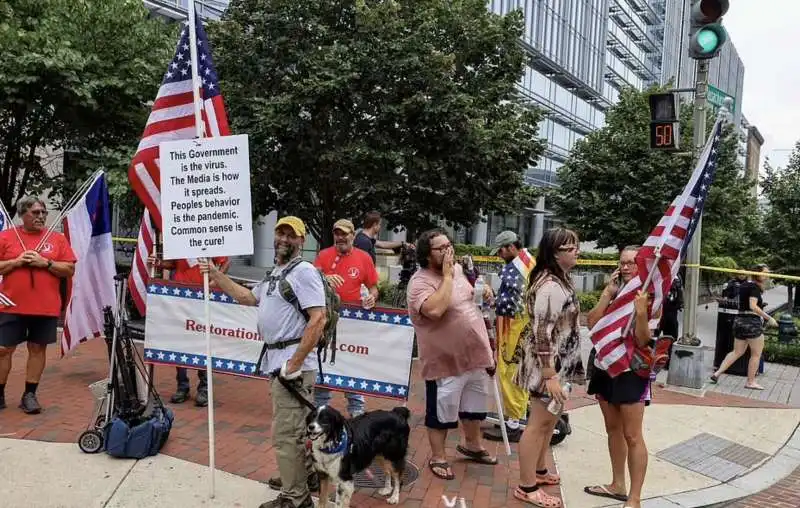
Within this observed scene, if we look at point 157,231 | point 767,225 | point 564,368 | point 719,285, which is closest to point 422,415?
point 564,368

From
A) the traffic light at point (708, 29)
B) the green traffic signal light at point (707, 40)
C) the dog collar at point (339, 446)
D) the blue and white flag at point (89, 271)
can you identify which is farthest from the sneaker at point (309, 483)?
the green traffic signal light at point (707, 40)

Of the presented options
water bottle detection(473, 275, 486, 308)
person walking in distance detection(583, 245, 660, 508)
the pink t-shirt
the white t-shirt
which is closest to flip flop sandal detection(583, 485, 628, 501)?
person walking in distance detection(583, 245, 660, 508)

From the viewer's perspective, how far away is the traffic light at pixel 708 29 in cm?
703

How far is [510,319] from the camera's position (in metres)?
5.30

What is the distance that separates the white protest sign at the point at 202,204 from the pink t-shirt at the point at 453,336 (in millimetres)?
1276

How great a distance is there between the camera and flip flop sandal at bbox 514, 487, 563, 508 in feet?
13.7

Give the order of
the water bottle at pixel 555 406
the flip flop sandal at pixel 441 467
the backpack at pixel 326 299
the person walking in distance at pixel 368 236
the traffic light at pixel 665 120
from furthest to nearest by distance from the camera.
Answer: the traffic light at pixel 665 120 → the person walking in distance at pixel 368 236 → the flip flop sandal at pixel 441 467 → the water bottle at pixel 555 406 → the backpack at pixel 326 299

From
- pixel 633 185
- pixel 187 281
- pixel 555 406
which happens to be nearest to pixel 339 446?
pixel 555 406

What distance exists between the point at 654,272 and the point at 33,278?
4.94 m

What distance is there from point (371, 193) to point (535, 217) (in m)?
37.4

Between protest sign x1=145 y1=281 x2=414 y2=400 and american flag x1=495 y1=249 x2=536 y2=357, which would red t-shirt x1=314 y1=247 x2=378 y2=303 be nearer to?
protest sign x1=145 y1=281 x2=414 y2=400

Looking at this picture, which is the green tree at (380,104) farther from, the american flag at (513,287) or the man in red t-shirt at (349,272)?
the american flag at (513,287)

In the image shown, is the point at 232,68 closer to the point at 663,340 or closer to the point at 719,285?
the point at 663,340

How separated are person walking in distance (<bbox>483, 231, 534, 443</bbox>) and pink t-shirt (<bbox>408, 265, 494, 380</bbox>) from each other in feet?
2.09
